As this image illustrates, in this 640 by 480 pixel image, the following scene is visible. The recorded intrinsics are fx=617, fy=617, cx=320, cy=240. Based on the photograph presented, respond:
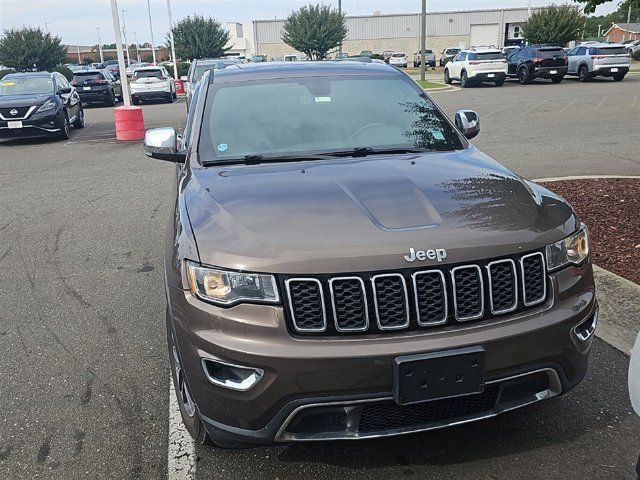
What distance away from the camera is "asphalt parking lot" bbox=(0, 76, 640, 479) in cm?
283

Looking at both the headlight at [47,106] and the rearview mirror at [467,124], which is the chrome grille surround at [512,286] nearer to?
the rearview mirror at [467,124]

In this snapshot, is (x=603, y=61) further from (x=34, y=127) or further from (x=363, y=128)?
(x=363, y=128)

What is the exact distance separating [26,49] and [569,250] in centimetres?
5494


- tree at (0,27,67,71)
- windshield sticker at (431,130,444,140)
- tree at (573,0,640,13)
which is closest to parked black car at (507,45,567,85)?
tree at (573,0,640,13)

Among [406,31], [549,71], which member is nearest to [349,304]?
[549,71]

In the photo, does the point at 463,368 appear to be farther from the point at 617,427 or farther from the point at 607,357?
the point at 607,357

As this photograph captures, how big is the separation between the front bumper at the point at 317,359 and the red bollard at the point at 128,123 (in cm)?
1257

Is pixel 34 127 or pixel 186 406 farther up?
pixel 34 127

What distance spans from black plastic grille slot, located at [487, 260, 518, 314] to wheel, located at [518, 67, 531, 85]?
2807 centimetres

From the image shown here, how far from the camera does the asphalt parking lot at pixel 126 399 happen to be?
2828 millimetres

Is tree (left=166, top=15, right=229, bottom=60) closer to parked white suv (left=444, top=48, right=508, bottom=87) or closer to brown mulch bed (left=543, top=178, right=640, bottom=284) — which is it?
parked white suv (left=444, top=48, right=508, bottom=87)

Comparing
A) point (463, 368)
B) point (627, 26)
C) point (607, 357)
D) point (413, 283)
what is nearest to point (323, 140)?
point (413, 283)

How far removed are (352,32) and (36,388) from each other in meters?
86.1

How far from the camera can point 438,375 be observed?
2379 millimetres
